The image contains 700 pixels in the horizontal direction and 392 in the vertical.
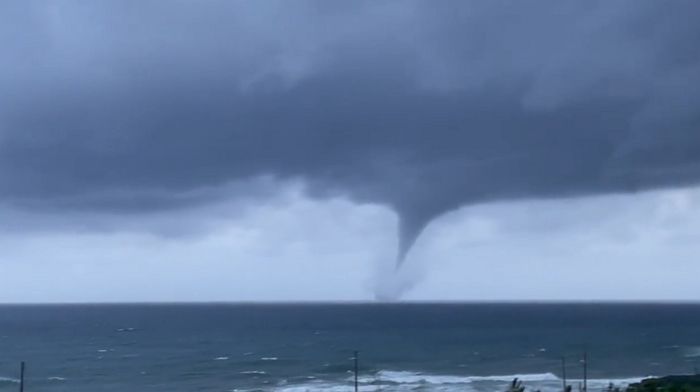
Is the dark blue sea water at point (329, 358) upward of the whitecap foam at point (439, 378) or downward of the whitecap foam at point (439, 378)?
upward

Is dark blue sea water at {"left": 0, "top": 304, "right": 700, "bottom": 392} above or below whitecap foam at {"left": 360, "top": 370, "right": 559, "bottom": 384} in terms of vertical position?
above

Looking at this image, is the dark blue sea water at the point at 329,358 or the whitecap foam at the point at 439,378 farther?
the dark blue sea water at the point at 329,358

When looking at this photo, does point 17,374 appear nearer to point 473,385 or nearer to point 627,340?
point 473,385

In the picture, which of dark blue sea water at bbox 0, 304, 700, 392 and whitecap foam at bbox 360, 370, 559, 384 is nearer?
whitecap foam at bbox 360, 370, 559, 384

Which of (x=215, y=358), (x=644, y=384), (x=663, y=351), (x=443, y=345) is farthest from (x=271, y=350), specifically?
(x=644, y=384)

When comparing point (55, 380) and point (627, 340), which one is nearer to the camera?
point (55, 380)

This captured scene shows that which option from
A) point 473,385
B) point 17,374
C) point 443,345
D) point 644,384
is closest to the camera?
point 644,384

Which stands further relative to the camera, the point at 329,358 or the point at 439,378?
the point at 329,358

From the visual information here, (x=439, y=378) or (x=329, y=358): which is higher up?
(x=329, y=358)

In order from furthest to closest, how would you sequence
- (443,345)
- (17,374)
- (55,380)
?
(443,345)
(17,374)
(55,380)
